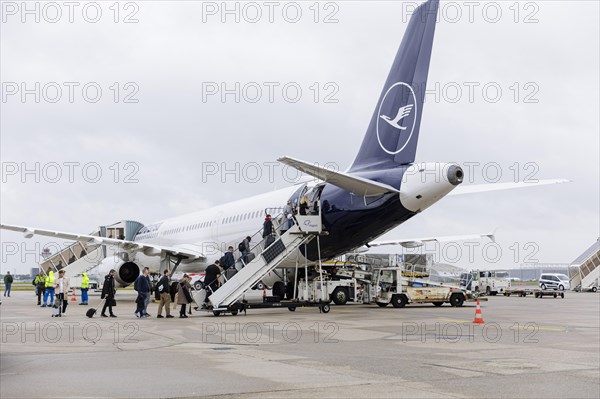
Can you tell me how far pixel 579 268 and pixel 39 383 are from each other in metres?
58.4

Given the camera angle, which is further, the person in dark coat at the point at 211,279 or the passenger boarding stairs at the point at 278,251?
the person in dark coat at the point at 211,279

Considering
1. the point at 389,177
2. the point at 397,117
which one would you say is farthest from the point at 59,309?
the point at 397,117

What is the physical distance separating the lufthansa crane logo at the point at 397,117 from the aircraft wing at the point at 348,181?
1570mm

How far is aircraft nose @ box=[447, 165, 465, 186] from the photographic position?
19.6 m

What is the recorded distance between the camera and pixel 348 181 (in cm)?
2031

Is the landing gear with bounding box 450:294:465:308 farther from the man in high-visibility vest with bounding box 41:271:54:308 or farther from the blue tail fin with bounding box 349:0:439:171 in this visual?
the man in high-visibility vest with bounding box 41:271:54:308

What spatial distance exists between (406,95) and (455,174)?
343 centimetres

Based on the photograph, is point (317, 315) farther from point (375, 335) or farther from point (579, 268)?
point (579, 268)

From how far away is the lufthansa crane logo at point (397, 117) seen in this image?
2166 centimetres

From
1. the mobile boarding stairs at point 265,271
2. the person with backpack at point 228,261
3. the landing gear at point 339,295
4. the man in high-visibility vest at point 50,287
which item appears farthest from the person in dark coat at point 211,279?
the man in high-visibility vest at point 50,287

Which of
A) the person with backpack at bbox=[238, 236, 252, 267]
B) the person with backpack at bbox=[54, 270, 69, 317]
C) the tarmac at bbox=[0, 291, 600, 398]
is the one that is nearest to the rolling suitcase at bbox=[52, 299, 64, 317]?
the person with backpack at bbox=[54, 270, 69, 317]

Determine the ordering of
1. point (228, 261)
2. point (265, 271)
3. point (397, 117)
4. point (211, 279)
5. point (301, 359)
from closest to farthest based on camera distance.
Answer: point (301, 359) < point (397, 117) < point (265, 271) < point (211, 279) < point (228, 261)

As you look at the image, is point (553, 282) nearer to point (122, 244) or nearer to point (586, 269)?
point (586, 269)

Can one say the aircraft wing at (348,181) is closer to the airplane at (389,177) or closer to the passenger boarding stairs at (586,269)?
the airplane at (389,177)
